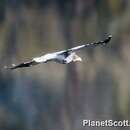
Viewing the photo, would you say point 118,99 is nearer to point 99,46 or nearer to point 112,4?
point 99,46

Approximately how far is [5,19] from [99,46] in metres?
0.50

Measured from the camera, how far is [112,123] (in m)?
2.10

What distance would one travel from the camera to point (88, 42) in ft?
7.00

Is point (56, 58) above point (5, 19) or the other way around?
the other way around

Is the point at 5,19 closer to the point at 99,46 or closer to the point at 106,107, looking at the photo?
the point at 99,46

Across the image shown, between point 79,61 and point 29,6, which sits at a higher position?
point 29,6

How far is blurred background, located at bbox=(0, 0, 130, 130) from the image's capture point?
6.89 ft

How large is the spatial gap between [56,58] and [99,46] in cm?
22

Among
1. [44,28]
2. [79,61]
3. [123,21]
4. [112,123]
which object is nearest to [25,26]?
[44,28]

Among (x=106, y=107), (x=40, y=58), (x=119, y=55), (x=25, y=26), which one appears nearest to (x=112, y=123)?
(x=106, y=107)

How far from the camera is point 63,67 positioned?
2150mm

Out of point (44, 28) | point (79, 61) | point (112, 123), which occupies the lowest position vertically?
point (112, 123)

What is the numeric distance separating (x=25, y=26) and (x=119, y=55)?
0.50 meters

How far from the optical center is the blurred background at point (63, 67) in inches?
82.7
